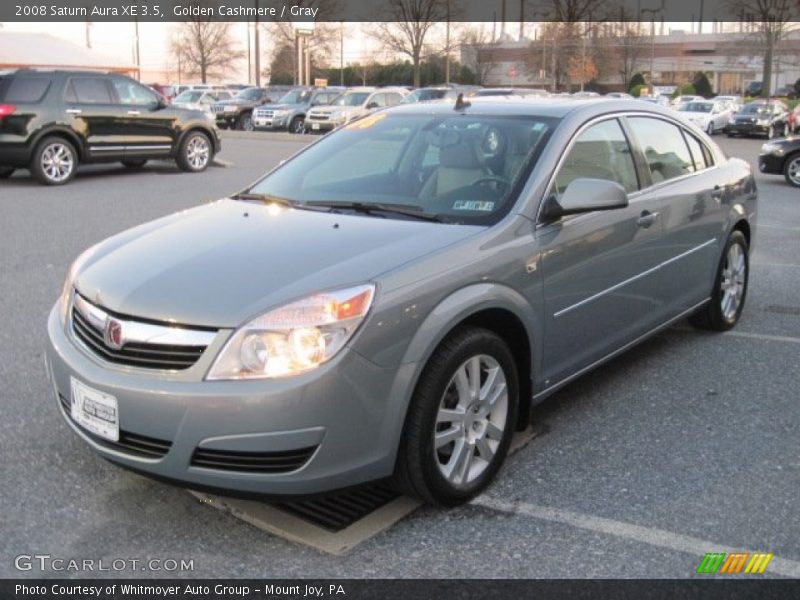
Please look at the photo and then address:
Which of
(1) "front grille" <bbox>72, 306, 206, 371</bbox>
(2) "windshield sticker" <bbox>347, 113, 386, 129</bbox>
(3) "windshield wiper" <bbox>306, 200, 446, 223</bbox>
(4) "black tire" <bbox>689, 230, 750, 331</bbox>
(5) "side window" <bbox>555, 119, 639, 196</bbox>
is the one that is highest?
(2) "windshield sticker" <bbox>347, 113, 386, 129</bbox>

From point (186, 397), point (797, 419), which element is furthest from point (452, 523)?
point (797, 419)

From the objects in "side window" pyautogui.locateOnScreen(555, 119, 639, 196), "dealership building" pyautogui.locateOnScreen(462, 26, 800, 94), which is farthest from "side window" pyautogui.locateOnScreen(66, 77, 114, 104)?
"dealership building" pyautogui.locateOnScreen(462, 26, 800, 94)

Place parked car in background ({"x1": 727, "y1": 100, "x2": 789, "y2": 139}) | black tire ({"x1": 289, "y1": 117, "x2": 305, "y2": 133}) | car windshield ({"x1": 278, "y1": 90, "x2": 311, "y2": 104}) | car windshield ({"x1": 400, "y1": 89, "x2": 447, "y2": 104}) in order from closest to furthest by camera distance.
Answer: car windshield ({"x1": 400, "y1": 89, "x2": 447, "y2": 104}) < black tire ({"x1": 289, "y1": 117, "x2": 305, "y2": 133}) < car windshield ({"x1": 278, "y1": 90, "x2": 311, "y2": 104}) < parked car in background ({"x1": 727, "y1": 100, "x2": 789, "y2": 139})

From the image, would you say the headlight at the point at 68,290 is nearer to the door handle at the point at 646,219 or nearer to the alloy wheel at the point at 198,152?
the door handle at the point at 646,219

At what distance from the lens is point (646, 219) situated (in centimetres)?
471

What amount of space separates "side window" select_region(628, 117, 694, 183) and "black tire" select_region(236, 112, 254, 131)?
30211 mm

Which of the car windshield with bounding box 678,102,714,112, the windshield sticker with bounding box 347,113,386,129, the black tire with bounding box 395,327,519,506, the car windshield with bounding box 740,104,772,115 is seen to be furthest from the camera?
the car windshield with bounding box 678,102,714,112

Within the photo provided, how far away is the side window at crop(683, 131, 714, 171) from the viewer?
5.60 m

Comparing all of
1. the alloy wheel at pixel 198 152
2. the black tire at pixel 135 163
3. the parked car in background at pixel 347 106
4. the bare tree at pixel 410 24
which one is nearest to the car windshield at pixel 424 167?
the black tire at pixel 135 163

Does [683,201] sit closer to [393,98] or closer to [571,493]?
[571,493]

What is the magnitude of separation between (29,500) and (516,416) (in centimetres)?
203

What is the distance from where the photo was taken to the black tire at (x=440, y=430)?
326cm

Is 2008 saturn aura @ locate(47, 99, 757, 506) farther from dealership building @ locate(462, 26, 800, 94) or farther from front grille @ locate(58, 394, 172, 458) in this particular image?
dealership building @ locate(462, 26, 800, 94)

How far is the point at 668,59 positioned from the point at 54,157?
3386 inches
